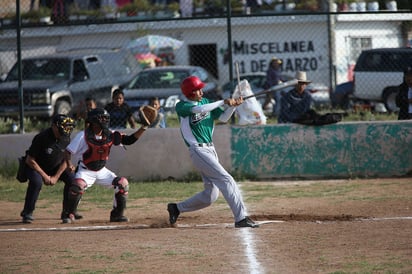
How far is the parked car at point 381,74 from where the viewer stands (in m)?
19.8

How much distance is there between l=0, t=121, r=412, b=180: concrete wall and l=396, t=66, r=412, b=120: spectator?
471mm

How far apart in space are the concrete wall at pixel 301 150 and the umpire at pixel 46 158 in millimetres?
3493

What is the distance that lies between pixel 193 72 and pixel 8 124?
24.2ft

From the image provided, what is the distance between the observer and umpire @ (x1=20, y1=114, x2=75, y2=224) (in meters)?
11.7

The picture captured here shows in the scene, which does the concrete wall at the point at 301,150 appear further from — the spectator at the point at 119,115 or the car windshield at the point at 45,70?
the car windshield at the point at 45,70

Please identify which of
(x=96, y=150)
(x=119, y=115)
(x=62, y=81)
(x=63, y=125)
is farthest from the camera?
(x=62, y=81)

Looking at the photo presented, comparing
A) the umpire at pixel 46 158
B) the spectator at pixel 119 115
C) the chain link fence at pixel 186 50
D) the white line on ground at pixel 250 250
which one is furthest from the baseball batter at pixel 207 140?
the spectator at pixel 119 115

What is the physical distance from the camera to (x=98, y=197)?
14.1m

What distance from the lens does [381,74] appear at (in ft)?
72.8

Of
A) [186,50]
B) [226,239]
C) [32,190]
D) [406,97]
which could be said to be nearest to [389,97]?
[406,97]

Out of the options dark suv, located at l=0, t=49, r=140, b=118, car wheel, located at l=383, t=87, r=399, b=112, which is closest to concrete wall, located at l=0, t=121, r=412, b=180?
car wheel, located at l=383, t=87, r=399, b=112

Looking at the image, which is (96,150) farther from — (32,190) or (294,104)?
(294,104)

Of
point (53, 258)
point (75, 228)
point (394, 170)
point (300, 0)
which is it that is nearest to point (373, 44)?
point (300, 0)

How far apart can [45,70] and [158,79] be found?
118 inches
